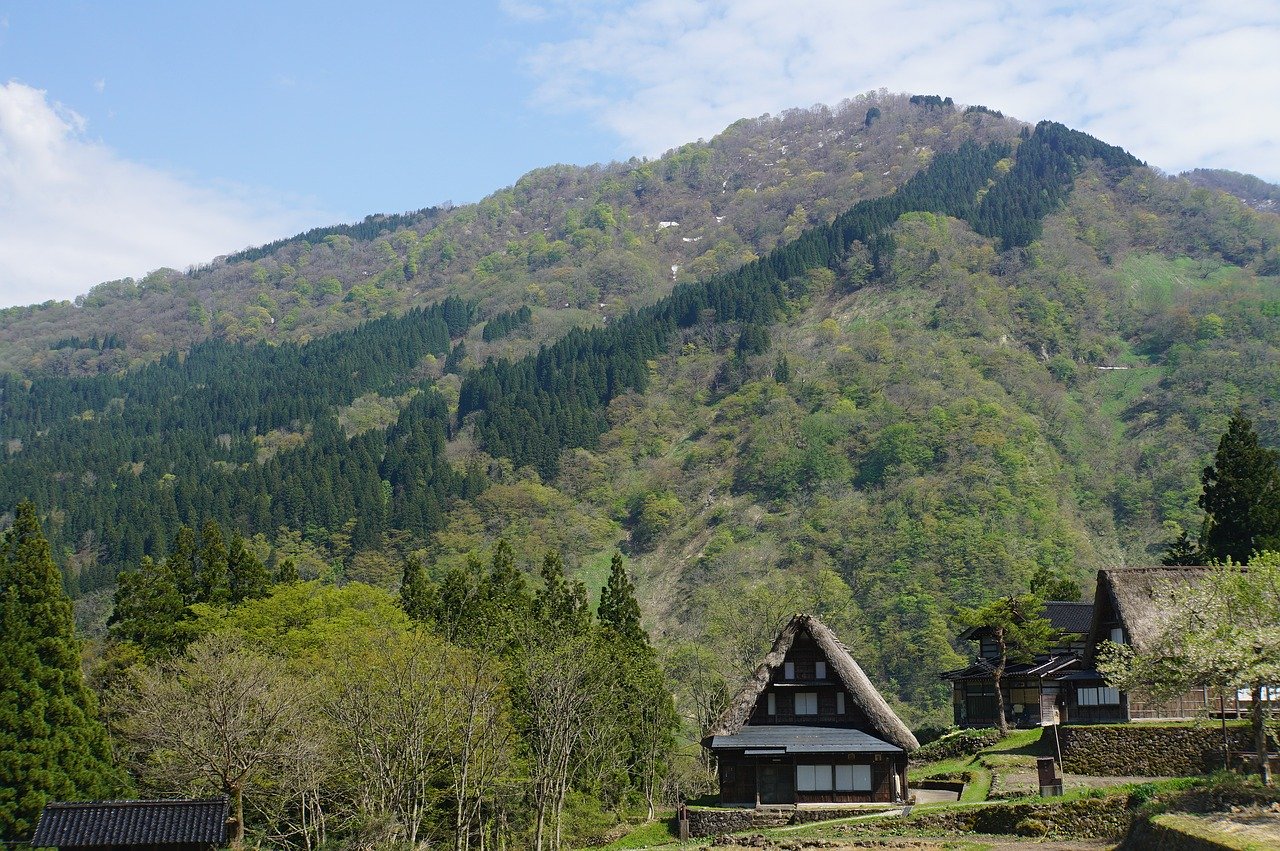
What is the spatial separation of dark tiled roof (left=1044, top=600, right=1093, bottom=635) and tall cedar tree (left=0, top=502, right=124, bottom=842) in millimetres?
40769

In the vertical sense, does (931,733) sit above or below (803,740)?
below

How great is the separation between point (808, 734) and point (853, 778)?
218 cm

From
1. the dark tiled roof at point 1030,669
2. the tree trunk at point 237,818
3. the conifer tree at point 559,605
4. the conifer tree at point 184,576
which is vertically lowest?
the tree trunk at point 237,818

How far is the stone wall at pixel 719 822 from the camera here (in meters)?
38.9

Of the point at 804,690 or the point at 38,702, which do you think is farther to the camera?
the point at 804,690

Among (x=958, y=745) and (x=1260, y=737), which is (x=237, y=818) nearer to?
(x=1260, y=737)

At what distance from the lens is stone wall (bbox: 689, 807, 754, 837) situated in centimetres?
3891

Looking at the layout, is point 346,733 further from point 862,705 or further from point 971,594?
point 971,594

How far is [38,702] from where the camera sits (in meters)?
→ 36.4

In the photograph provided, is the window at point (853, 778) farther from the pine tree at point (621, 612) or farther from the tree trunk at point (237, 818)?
the tree trunk at point (237, 818)

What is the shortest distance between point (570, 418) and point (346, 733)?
291 feet

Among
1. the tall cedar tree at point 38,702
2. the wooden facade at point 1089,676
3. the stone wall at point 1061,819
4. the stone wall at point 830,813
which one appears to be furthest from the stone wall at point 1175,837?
the tall cedar tree at point 38,702

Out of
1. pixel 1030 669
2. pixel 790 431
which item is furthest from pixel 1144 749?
pixel 790 431

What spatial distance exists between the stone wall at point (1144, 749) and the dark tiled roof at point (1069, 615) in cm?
1781
